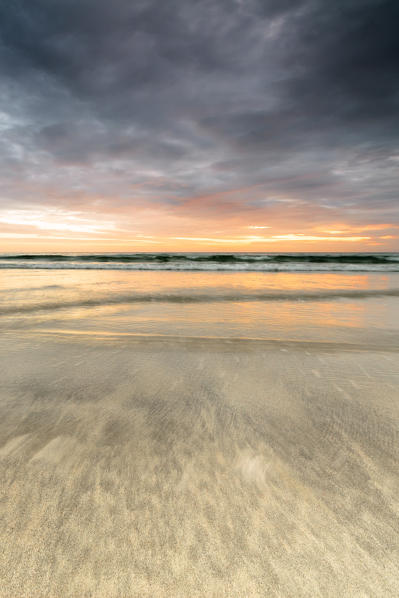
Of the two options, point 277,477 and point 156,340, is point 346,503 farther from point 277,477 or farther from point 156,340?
point 156,340

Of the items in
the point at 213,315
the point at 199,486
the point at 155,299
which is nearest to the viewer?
the point at 199,486

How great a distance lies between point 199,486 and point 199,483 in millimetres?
15

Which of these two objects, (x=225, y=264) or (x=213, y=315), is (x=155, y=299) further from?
(x=225, y=264)

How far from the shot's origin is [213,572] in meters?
0.88

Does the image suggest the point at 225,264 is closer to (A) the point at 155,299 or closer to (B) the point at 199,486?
(A) the point at 155,299

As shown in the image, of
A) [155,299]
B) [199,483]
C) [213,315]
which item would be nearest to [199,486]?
[199,483]

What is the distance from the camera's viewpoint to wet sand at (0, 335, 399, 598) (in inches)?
34.4

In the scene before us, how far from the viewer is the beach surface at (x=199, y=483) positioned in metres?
0.88

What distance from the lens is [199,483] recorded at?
47.5 inches

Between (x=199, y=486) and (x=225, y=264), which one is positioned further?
(x=225, y=264)

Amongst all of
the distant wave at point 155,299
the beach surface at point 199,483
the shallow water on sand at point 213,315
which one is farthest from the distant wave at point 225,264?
the beach surface at point 199,483

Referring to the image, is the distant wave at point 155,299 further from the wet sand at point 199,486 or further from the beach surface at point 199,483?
the wet sand at point 199,486

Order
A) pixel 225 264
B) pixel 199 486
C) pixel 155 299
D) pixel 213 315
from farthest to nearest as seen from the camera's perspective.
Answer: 1. pixel 225 264
2. pixel 155 299
3. pixel 213 315
4. pixel 199 486

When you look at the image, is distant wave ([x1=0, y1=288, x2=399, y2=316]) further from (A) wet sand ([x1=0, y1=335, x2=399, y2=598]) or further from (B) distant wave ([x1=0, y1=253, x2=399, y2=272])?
(B) distant wave ([x1=0, y1=253, x2=399, y2=272])
